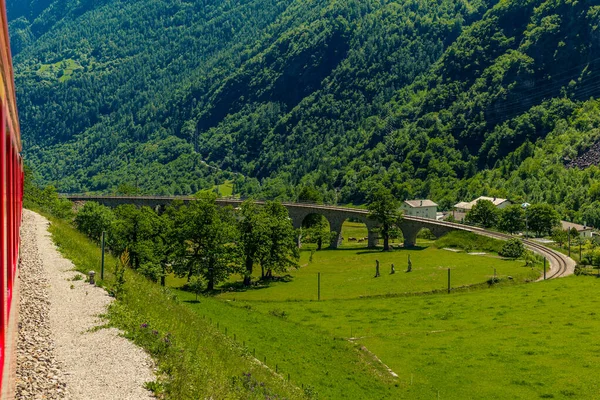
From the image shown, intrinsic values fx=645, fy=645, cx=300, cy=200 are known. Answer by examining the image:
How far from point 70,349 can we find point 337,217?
110086mm

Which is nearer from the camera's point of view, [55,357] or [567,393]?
[55,357]

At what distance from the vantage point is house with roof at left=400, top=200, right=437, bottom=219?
5822 inches

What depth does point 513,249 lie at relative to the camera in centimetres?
9338

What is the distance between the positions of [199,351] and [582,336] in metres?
36.1

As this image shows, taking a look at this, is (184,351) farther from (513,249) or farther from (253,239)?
(513,249)

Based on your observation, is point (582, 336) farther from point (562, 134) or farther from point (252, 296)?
point (562, 134)

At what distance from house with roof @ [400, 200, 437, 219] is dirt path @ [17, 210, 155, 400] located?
119 meters

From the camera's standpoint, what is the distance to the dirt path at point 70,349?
2078 centimetres

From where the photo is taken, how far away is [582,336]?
174 ft

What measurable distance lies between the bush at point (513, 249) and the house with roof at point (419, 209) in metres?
53.1

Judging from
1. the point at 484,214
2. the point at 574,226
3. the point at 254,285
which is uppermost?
the point at 484,214

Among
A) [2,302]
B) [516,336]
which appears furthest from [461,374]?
[2,302]

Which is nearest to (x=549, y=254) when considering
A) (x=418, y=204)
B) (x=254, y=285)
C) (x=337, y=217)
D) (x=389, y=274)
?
(x=389, y=274)

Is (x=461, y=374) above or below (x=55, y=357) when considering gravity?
below
